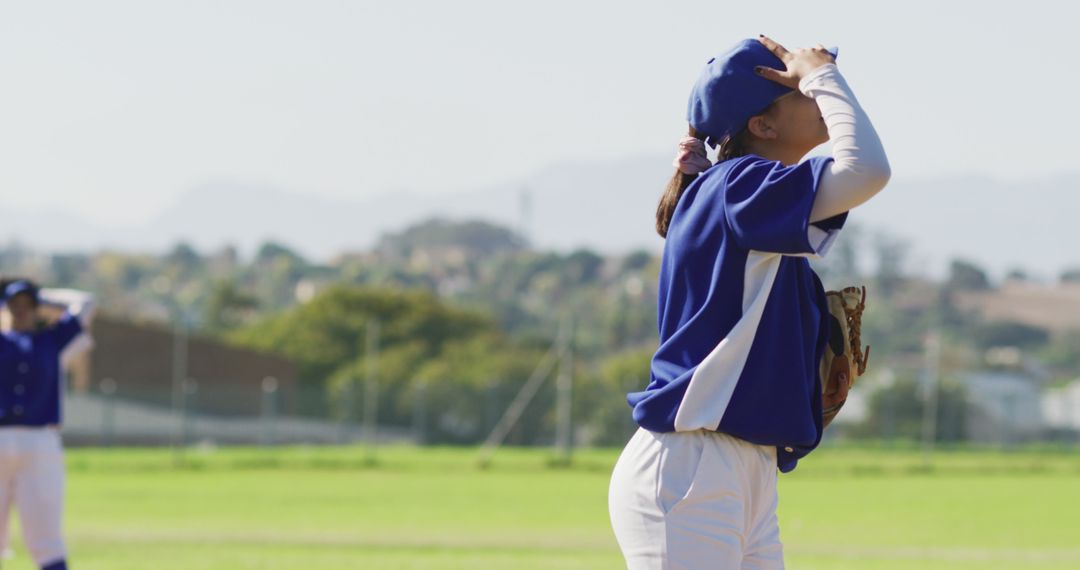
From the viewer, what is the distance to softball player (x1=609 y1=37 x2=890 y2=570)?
4172 mm

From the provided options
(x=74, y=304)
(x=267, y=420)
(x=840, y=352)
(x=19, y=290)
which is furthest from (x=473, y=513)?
(x=267, y=420)

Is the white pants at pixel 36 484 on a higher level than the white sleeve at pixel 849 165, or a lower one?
lower

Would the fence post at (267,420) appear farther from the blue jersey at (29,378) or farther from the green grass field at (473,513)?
the blue jersey at (29,378)

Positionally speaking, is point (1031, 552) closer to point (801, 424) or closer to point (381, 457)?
point (801, 424)

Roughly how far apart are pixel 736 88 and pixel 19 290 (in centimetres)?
670

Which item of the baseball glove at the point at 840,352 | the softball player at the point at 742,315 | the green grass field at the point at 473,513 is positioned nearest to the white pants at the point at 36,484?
the green grass field at the point at 473,513

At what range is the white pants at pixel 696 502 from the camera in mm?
4312

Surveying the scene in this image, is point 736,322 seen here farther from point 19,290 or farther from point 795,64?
point 19,290

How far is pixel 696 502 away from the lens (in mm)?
4320

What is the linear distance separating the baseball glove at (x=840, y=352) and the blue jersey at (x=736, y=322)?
0.38ft

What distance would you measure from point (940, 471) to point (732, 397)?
35.7 meters

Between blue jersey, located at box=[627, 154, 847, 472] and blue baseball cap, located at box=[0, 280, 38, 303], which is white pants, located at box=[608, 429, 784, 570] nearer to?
blue jersey, located at box=[627, 154, 847, 472]

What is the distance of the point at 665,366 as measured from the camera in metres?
4.45

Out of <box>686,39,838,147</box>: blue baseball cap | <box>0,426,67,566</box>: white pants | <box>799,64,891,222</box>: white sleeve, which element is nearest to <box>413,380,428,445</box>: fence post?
<box>0,426,67,566</box>: white pants
